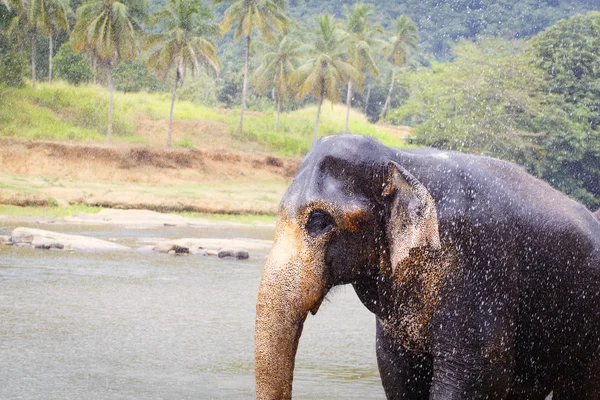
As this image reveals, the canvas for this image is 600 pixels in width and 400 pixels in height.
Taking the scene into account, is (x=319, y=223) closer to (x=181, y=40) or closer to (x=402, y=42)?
(x=181, y=40)

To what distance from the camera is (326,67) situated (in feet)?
140

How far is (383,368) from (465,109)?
1336 inches

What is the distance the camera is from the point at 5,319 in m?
9.33

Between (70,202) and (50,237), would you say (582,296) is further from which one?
(70,202)

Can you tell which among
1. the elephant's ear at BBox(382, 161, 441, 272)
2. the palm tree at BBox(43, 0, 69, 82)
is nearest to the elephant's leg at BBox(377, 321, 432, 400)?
the elephant's ear at BBox(382, 161, 441, 272)

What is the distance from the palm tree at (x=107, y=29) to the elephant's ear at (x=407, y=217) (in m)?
36.3

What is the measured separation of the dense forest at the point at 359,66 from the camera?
113 ft

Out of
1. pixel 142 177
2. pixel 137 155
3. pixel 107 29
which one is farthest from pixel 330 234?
pixel 107 29

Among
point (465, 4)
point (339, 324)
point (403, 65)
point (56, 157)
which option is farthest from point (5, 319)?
point (465, 4)

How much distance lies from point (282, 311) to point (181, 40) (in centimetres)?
3821

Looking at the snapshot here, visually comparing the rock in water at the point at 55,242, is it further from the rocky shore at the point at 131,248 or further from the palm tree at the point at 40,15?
the palm tree at the point at 40,15

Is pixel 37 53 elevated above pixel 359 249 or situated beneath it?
situated beneath

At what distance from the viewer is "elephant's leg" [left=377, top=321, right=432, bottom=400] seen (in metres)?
3.20

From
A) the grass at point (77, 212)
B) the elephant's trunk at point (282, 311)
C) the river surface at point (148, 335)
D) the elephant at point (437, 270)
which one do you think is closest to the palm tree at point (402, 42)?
the grass at point (77, 212)
